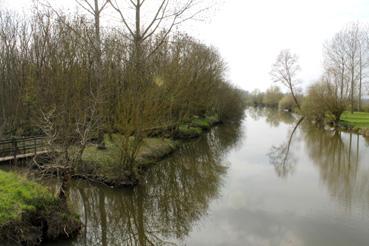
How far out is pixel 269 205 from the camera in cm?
1052

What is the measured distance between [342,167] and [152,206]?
10642 millimetres

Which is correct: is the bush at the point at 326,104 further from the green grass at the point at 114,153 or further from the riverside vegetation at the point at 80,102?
the green grass at the point at 114,153

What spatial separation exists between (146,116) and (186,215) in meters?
4.61

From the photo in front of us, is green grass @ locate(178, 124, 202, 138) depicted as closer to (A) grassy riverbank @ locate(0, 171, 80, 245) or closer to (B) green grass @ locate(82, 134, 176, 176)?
(B) green grass @ locate(82, 134, 176, 176)

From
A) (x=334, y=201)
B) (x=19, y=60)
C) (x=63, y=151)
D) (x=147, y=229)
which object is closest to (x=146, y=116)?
(x=63, y=151)

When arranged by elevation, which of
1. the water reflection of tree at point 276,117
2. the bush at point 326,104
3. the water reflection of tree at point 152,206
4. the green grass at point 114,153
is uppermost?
the bush at point 326,104

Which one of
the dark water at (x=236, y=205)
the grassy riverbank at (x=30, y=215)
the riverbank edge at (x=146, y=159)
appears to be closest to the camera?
the grassy riverbank at (x=30, y=215)

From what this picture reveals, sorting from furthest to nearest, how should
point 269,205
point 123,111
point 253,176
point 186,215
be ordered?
point 253,176, point 123,111, point 269,205, point 186,215

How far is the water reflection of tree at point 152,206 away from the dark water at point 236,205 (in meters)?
0.03

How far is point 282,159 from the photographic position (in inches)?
712

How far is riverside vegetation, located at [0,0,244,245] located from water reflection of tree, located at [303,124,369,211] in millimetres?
7949

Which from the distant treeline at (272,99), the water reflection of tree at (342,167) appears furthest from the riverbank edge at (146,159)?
the distant treeline at (272,99)

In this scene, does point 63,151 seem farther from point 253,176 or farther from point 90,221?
point 253,176

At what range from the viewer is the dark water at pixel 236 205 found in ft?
26.7
